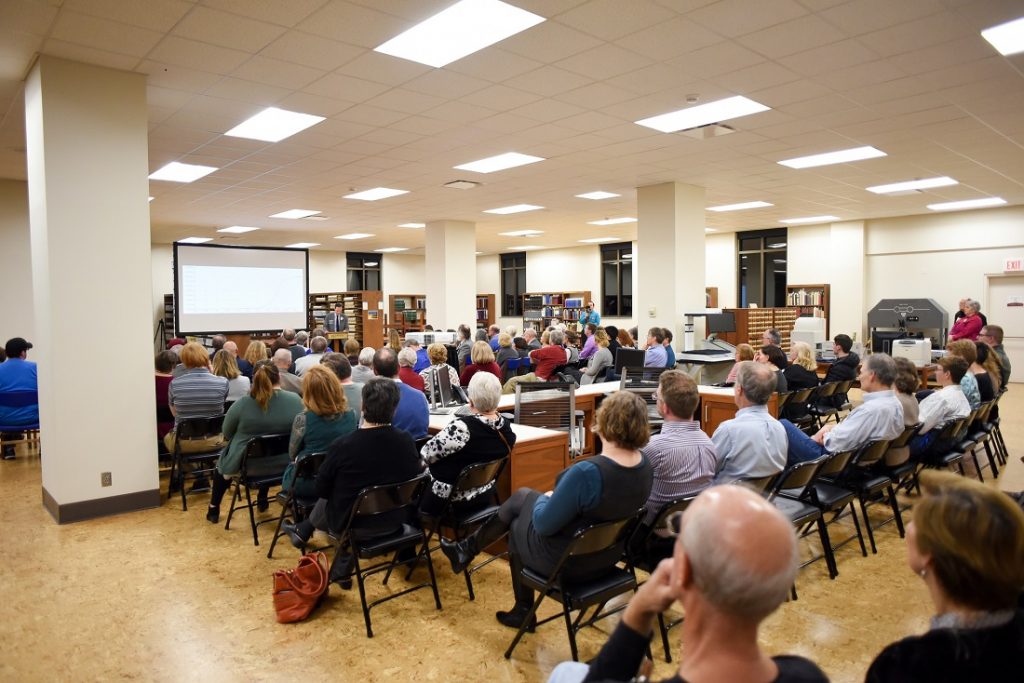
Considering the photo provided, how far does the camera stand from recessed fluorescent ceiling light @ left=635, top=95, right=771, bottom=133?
228 inches

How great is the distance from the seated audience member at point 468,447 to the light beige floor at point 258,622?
1.75 feet

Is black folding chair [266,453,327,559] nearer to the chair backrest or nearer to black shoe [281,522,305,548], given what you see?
black shoe [281,522,305,548]

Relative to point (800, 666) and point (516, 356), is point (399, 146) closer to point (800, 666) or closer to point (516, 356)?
Answer: point (516, 356)

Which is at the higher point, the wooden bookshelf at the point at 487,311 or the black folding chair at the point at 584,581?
the wooden bookshelf at the point at 487,311

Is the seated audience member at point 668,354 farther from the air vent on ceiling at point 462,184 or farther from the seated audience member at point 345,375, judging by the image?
the seated audience member at point 345,375

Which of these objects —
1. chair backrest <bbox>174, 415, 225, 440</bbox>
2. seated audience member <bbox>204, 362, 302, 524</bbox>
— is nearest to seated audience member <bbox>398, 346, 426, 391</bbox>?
seated audience member <bbox>204, 362, 302, 524</bbox>

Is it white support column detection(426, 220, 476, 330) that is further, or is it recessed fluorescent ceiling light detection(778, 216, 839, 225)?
recessed fluorescent ceiling light detection(778, 216, 839, 225)

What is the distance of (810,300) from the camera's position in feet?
48.5

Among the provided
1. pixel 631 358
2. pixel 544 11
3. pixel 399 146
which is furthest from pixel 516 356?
pixel 544 11

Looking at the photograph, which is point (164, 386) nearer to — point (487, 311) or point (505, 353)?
point (505, 353)

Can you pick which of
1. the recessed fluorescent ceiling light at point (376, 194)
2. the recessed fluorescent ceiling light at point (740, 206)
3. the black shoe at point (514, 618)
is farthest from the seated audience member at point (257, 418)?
the recessed fluorescent ceiling light at point (740, 206)

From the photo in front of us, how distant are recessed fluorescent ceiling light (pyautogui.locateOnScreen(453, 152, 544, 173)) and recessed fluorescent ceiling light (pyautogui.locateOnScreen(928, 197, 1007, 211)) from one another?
8.49 m

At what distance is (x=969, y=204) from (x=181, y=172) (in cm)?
1319

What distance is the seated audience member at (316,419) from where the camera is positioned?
12.8 feet
